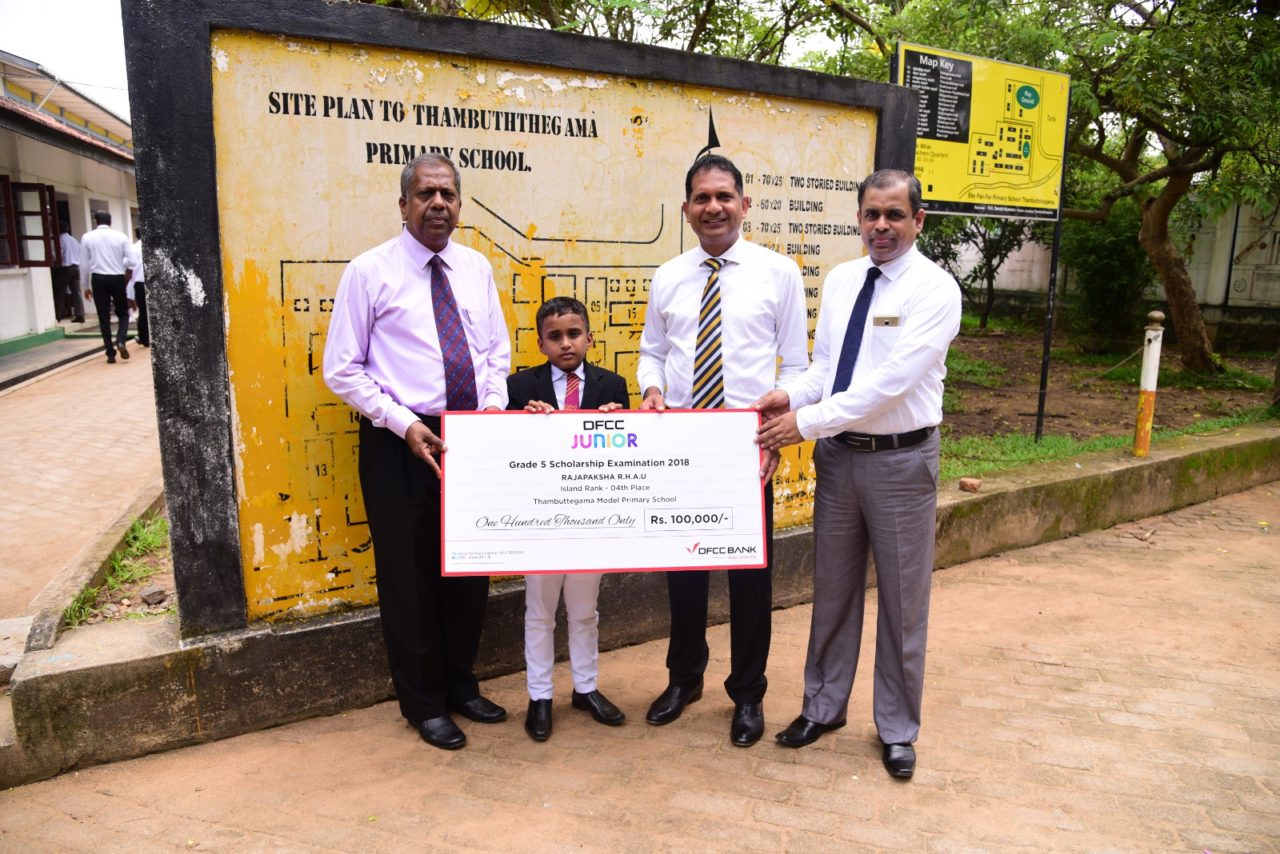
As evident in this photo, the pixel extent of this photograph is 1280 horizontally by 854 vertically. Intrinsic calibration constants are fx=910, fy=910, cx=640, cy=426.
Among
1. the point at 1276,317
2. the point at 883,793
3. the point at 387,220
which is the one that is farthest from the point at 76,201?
the point at 1276,317

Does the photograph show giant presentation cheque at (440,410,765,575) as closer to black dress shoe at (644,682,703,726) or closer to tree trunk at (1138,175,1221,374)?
black dress shoe at (644,682,703,726)

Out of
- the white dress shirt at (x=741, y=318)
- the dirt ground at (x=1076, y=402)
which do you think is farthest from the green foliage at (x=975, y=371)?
the white dress shirt at (x=741, y=318)

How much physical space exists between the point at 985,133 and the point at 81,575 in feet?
19.5

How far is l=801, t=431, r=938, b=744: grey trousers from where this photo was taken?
3137mm

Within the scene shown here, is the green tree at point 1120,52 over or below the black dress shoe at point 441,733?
over

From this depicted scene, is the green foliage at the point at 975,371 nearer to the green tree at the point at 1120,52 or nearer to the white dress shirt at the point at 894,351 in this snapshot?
the green tree at the point at 1120,52

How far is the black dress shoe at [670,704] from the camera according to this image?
3.49 metres

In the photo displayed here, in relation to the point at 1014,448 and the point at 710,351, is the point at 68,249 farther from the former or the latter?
the point at 710,351

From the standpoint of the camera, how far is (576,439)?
3082 millimetres

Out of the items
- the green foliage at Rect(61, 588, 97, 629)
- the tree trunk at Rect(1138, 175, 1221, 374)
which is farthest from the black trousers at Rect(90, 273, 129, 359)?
the tree trunk at Rect(1138, 175, 1221, 374)

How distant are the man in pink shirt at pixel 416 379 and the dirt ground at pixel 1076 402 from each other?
18.1 ft

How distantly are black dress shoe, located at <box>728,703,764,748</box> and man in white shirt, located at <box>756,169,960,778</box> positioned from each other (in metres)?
0.11

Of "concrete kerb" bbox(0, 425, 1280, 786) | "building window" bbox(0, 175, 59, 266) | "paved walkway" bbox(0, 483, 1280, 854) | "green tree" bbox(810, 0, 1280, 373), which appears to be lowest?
"paved walkway" bbox(0, 483, 1280, 854)

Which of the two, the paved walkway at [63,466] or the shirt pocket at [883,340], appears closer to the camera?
the shirt pocket at [883,340]
